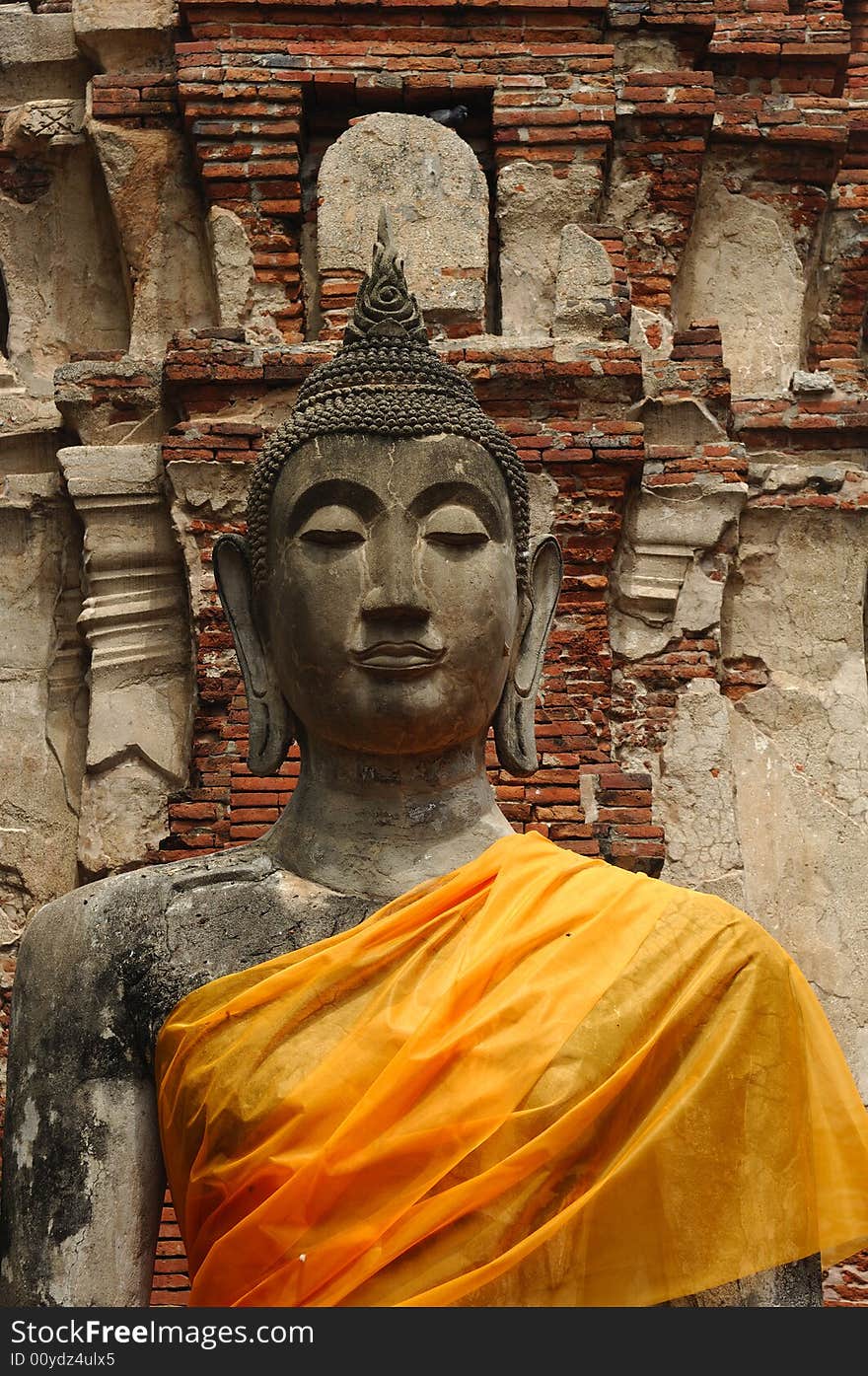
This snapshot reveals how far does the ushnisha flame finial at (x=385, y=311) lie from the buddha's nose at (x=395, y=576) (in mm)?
678

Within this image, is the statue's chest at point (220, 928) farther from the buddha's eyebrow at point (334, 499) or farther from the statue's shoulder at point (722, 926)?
the buddha's eyebrow at point (334, 499)

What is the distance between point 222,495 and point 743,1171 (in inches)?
183

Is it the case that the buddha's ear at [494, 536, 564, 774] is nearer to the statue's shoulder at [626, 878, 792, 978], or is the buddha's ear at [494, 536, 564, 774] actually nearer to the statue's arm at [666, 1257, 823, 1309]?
the statue's shoulder at [626, 878, 792, 978]

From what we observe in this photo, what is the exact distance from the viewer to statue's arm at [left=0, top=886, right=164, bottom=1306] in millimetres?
5551

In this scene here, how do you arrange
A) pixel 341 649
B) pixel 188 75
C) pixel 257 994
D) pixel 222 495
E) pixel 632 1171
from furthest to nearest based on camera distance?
1. pixel 188 75
2. pixel 222 495
3. pixel 341 649
4. pixel 257 994
5. pixel 632 1171

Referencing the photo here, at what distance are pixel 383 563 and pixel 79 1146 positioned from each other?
1571 mm

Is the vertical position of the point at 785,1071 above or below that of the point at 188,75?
below

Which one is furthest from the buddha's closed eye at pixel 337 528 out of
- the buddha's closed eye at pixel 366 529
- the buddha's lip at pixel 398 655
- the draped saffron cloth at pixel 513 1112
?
the draped saffron cloth at pixel 513 1112

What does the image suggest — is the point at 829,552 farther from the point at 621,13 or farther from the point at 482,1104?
the point at 482,1104

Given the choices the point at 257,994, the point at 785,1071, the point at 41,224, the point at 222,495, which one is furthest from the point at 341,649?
the point at 41,224

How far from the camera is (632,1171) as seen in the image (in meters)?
5.16

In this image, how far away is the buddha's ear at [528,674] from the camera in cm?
638

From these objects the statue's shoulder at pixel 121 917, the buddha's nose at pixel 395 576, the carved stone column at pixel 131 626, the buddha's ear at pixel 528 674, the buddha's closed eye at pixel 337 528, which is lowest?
the carved stone column at pixel 131 626

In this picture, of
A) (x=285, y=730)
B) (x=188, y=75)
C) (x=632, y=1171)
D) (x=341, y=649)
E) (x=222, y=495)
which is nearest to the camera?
(x=632, y=1171)
